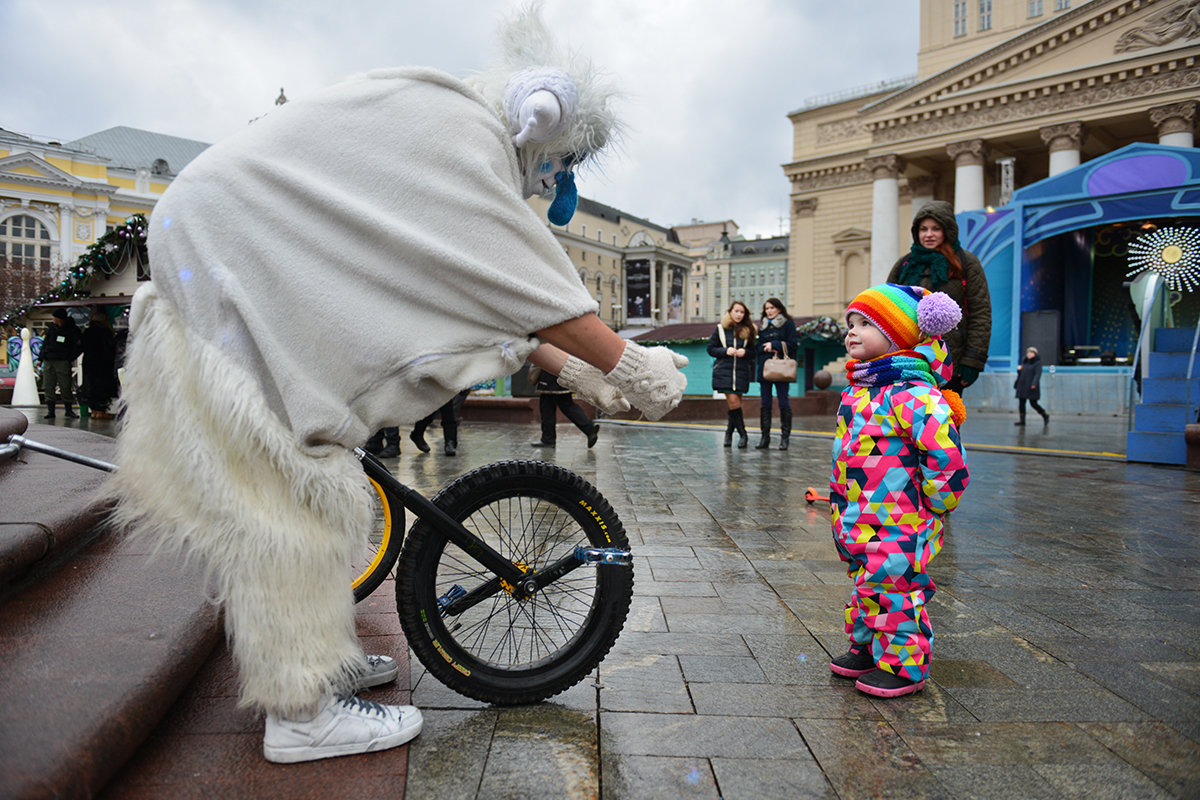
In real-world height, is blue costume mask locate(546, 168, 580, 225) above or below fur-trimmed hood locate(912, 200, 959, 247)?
below

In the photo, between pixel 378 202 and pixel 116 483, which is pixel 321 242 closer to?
pixel 378 202

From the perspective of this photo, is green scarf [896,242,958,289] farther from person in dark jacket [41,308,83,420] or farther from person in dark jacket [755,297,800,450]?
person in dark jacket [41,308,83,420]

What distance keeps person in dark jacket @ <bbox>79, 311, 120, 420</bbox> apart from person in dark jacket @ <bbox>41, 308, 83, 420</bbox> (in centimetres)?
112

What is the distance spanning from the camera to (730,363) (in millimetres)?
10164

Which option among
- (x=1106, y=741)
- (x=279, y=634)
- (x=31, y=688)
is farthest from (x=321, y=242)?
(x=1106, y=741)

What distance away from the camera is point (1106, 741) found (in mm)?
2068

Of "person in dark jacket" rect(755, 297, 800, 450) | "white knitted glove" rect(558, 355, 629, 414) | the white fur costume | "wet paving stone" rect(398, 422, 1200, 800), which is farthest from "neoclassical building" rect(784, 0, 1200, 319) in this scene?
the white fur costume

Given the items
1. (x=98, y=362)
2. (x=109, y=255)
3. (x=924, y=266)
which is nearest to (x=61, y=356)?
(x=98, y=362)

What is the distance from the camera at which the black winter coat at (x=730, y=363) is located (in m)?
10.1

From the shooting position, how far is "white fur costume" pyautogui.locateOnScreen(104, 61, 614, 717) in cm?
171

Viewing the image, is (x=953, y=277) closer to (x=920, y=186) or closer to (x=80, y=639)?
(x=80, y=639)

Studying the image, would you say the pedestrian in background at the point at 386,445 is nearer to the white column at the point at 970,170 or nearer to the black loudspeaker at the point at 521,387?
the black loudspeaker at the point at 521,387

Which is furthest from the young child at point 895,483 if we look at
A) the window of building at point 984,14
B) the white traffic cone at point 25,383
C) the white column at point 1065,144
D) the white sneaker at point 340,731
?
the window of building at point 984,14

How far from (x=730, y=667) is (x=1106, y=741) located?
42.2 inches
